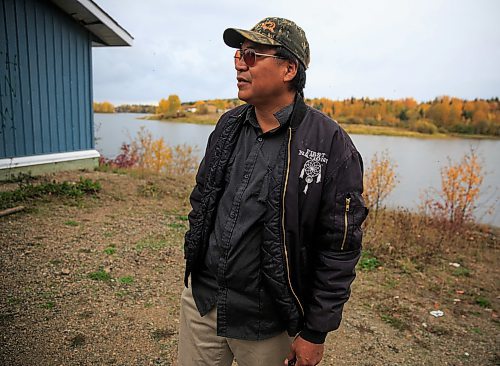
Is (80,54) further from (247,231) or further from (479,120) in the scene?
(479,120)

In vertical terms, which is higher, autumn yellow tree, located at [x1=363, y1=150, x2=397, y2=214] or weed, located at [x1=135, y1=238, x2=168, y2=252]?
autumn yellow tree, located at [x1=363, y1=150, x2=397, y2=214]

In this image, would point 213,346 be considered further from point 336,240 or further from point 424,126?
point 424,126

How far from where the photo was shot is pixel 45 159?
710 centimetres

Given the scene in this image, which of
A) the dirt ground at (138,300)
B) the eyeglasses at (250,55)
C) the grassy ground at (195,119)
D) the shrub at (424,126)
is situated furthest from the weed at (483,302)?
the shrub at (424,126)

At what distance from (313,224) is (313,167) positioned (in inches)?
9.0

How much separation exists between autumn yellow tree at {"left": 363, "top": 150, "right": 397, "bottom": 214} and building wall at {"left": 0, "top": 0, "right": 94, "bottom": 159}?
237 inches

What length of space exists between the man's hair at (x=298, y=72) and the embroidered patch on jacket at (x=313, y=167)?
1.22 feet

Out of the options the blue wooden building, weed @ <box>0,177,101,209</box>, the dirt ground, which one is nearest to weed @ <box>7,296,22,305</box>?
the dirt ground

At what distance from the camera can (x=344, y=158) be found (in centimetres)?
148

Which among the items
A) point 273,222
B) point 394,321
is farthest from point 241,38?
point 394,321

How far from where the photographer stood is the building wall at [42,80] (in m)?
6.40

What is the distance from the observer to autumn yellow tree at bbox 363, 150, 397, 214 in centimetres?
737

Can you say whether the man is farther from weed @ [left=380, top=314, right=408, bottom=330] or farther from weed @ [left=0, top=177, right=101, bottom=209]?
weed @ [left=0, top=177, right=101, bottom=209]

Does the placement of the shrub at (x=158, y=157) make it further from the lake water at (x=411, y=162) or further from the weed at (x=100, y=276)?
the weed at (x=100, y=276)
